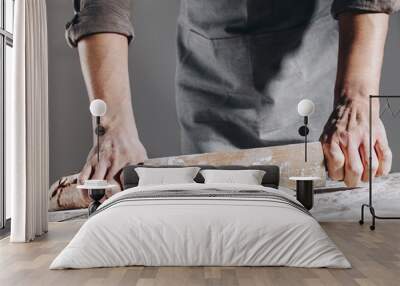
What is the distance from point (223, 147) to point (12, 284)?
4.02 m

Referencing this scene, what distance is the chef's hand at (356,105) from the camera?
769 cm

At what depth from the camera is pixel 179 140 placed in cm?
784

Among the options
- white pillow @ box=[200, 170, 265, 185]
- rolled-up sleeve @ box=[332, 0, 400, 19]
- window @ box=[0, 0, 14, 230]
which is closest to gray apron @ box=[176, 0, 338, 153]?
rolled-up sleeve @ box=[332, 0, 400, 19]

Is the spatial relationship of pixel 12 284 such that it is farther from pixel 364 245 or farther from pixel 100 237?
pixel 364 245

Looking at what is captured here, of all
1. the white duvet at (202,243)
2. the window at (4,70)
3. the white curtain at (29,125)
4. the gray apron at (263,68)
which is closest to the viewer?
the white duvet at (202,243)

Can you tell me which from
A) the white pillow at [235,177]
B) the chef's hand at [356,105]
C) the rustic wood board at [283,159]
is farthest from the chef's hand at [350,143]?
the white pillow at [235,177]

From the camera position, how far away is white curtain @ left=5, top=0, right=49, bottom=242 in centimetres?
625

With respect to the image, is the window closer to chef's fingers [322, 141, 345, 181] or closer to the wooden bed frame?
the wooden bed frame

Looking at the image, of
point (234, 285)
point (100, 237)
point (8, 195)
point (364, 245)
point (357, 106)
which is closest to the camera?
point (234, 285)

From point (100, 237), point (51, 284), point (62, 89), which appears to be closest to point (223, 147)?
point (62, 89)

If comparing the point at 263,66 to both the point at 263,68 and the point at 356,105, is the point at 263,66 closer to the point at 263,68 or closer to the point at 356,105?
the point at 263,68

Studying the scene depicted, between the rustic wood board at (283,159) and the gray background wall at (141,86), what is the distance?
2.07 ft

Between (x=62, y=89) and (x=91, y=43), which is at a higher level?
(x=91, y=43)

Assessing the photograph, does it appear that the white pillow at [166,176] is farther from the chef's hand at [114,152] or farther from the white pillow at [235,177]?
the chef's hand at [114,152]
